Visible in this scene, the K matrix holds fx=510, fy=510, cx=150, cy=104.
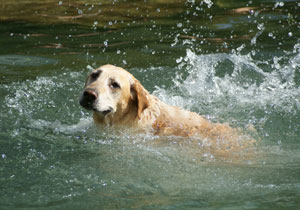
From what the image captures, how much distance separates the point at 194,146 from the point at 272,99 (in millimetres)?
2011

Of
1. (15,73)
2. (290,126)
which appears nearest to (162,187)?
(290,126)

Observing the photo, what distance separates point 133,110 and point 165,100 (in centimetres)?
166

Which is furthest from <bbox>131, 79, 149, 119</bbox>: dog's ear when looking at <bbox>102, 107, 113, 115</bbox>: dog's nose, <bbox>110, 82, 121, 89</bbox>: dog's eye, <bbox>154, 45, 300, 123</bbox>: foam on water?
<bbox>154, 45, 300, 123</bbox>: foam on water

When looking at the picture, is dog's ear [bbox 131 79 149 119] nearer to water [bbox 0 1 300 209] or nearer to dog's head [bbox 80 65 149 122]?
dog's head [bbox 80 65 149 122]

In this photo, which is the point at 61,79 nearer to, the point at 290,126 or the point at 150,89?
the point at 150,89

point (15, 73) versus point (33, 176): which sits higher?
point (15, 73)

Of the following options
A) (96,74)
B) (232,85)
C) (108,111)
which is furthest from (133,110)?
(232,85)

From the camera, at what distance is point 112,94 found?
19.1 feet

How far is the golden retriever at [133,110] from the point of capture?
570cm

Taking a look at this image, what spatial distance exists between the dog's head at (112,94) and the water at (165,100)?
1.18 ft

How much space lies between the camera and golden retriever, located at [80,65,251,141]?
5.70 metres

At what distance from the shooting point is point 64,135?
6309 mm

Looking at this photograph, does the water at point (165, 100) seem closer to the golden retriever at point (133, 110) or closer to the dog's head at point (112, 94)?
the golden retriever at point (133, 110)

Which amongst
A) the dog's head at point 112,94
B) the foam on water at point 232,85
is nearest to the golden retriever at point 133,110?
the dog's head at point 112,94
